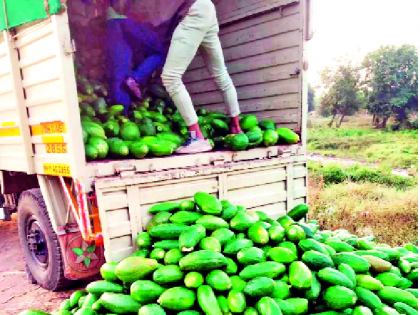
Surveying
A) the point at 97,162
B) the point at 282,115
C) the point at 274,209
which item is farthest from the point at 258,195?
the point at 97,162

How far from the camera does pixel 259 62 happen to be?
5.15 meters

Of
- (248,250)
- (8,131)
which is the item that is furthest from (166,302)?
(8,131)

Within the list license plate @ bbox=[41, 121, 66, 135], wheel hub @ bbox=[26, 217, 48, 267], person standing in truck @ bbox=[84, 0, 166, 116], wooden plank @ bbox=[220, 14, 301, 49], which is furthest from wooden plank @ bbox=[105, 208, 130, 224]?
wooden plank @ bbox=[220, 14, 301, 49]

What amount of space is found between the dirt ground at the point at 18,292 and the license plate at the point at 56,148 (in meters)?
1.80

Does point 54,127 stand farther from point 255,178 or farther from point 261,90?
point 261,90

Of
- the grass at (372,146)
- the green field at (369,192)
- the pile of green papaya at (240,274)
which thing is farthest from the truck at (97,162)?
the grass at (372,146)

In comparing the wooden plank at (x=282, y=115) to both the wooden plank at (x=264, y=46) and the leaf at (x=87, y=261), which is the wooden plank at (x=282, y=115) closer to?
the wooden plank at (x=264, y=46)

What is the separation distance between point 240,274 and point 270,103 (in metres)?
2.93

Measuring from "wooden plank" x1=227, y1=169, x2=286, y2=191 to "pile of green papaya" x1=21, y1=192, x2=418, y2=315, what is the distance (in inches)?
25.1

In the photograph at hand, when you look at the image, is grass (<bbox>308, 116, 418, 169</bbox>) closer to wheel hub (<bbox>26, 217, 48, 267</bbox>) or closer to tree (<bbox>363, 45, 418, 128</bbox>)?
tree (<bbox>363, 45, 418, 128</bbox>)

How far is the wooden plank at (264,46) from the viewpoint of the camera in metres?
4.66

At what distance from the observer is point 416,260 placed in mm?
3393

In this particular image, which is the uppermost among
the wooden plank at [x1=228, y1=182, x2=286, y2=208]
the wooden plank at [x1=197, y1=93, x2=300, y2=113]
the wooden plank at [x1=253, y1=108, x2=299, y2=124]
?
the wooden plank at [x1=197, y1=93, x2=300, y2=113]

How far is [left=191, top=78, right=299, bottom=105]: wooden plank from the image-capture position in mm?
4746
